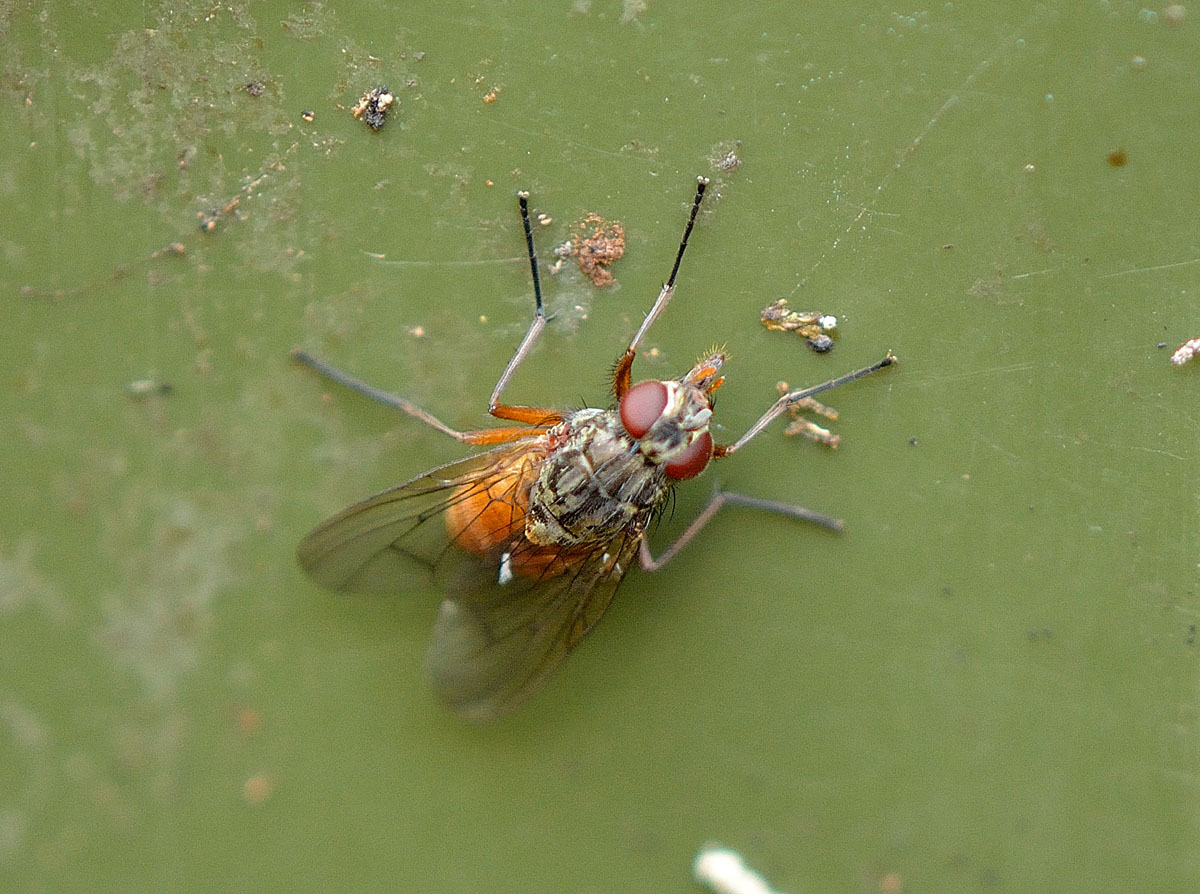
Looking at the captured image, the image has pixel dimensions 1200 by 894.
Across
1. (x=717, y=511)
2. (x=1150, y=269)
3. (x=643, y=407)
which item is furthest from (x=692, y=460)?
(x=1150, y=269)

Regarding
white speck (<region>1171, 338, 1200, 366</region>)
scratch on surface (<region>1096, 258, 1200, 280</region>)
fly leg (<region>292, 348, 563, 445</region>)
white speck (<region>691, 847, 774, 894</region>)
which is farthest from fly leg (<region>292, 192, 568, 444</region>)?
white speck (<region>1171, 338, 1200, 366</region>)

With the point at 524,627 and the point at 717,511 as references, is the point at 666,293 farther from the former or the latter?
the point at 524,627

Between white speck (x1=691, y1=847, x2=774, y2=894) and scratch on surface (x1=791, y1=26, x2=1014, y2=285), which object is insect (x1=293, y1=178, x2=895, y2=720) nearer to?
scratch on surface (x1=791, y1=26, x2=1014, y2=285)

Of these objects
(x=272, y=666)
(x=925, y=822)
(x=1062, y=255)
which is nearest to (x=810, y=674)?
(x=925, y=822)

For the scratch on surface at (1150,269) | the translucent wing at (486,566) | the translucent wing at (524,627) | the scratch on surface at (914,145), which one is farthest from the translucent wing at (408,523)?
the scratch on surface at (1150,269)

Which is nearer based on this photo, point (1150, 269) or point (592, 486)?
point (592, 486)
